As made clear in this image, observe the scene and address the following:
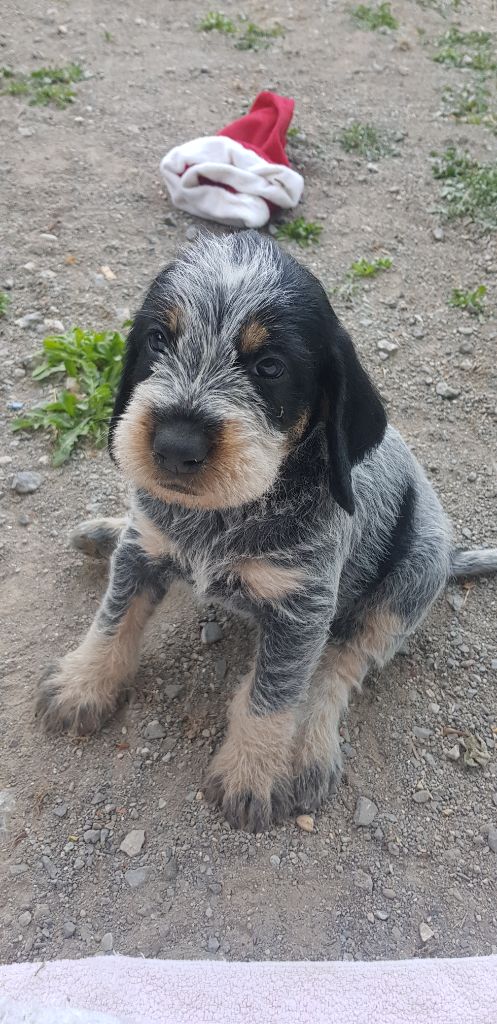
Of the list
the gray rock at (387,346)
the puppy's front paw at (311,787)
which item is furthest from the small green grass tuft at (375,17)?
the puppy's front paw at (311,787)

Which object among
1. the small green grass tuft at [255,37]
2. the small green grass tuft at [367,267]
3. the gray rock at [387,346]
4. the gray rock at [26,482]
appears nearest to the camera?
the gray rock at [26,482]

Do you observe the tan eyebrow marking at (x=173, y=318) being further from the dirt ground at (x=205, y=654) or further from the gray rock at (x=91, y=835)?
the gray rock at (x=91, y=835)

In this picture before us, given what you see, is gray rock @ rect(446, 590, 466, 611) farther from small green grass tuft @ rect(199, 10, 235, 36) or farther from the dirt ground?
small green grass tuft @ rect(199, 10, 235, 36)

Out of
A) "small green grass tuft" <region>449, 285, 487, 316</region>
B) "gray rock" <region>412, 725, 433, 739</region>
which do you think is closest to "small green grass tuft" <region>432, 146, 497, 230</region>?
"small green grass tuft" <region>449, 285, 487, 316</region>

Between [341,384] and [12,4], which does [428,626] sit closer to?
[341,384]

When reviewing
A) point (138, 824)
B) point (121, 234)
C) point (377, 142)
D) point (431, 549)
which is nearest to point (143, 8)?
point (377, 142)
